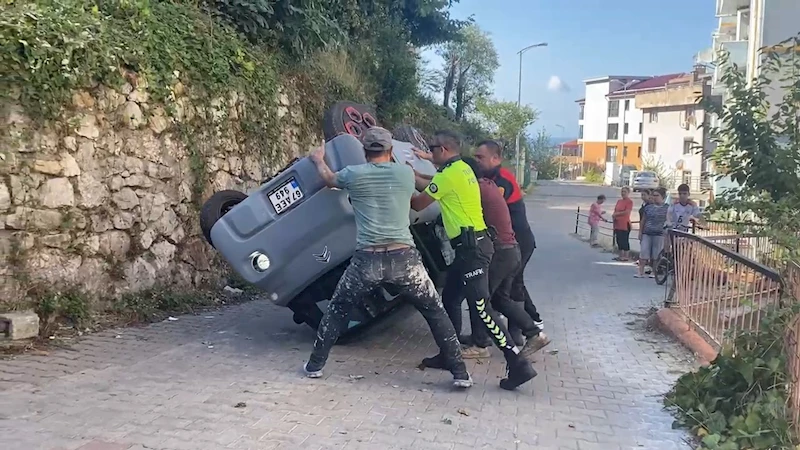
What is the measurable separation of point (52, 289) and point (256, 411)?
9.08ft

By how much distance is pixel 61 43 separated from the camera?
6941 millimetres

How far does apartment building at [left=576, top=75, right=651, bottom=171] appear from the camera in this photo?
3568 inches

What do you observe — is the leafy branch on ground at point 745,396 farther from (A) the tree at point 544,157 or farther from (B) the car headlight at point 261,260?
(A) the tree at point 544,157

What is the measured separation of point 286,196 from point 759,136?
12.4ft

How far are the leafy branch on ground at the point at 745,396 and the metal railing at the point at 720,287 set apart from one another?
218 millimetres

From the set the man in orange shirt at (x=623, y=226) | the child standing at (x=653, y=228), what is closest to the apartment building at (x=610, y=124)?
the man in orange shirt at (x=623, y=226)

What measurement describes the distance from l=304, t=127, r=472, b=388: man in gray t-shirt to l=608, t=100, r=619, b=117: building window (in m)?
95.1

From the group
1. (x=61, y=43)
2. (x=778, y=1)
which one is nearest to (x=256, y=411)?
(x=61, y=43)

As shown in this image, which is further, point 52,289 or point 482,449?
point 52,289

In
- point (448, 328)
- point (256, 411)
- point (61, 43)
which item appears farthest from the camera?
point (61, 43)

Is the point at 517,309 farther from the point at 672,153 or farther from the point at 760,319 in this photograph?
the point at 672,153

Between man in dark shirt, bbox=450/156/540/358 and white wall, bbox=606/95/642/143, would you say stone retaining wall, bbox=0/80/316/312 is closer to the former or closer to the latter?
man in dark shirt, bbox=450/156/540/358

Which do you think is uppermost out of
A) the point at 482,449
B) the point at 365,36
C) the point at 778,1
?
the point at 778,1

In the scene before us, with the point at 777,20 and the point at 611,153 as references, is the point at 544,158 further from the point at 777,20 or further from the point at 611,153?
the point at 777,20
